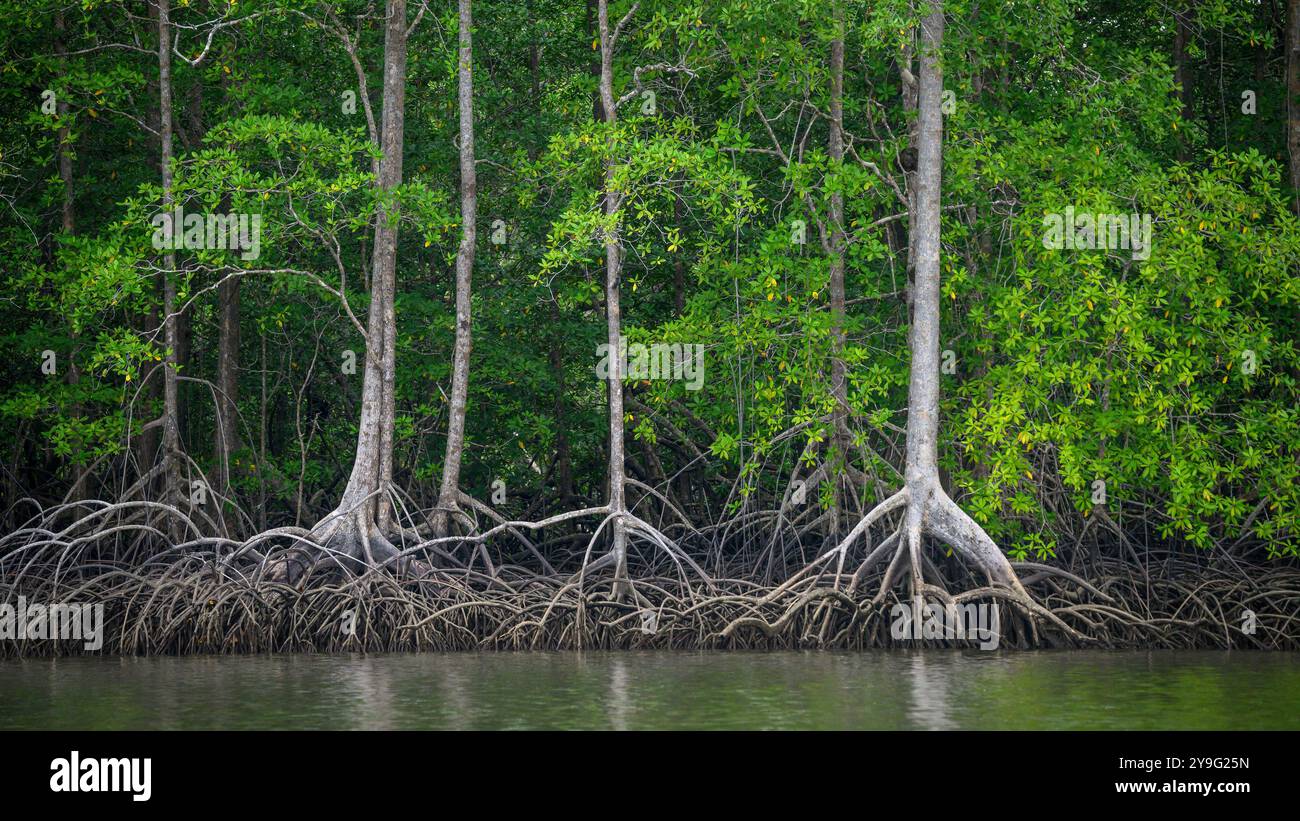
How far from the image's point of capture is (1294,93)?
17656 millimetres

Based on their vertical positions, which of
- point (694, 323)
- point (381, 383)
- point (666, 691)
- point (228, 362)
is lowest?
point (666, 691)

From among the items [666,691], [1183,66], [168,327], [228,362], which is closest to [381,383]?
[168,327]

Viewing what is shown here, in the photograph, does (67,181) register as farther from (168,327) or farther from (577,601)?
(577,601)

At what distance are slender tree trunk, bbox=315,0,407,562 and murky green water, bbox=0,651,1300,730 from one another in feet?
5.53

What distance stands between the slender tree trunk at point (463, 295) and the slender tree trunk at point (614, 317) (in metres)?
1.43

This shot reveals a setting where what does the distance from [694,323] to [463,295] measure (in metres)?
2.42

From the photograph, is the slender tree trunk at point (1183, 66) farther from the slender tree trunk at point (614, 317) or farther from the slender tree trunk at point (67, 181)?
the slender tree trunk at point (67, 181)

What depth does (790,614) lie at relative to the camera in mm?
15383

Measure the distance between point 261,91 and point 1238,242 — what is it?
10.3 meters

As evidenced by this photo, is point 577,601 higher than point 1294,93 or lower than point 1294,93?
lower
